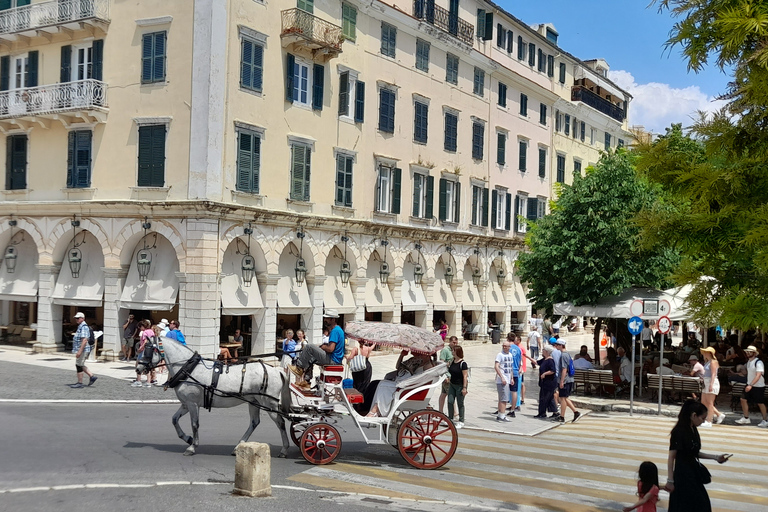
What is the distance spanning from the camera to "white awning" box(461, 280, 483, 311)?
41594 mm

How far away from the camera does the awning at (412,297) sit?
36.7m

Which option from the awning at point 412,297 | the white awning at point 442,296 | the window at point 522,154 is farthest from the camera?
the window at point 522,154

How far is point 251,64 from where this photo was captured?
91.2 feet

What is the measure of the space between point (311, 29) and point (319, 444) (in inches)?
827

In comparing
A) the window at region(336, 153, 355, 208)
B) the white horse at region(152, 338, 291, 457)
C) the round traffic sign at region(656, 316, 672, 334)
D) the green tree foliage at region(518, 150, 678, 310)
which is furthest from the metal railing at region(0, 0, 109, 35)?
the round traffic sign at region(656, 316, 672, 334)

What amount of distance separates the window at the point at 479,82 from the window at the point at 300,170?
14649 millimetres

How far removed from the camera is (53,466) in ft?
37.4

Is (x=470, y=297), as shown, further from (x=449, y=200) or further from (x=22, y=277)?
(x=22, y=277)

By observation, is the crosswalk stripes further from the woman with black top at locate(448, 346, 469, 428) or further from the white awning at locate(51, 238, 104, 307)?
the white awning at locate(51, 238, 104, 307)

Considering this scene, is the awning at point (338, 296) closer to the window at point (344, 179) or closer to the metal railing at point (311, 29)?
the window at point (344, 179)

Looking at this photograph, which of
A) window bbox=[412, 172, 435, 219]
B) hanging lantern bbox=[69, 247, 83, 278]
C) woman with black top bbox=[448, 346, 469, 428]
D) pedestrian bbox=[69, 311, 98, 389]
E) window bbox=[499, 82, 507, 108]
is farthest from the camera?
window bbox=[499, 82, 507, 108]

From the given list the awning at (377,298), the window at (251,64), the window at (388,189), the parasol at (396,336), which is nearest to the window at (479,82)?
the window at (388,189)

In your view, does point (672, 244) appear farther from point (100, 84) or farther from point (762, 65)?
point (100, 84)

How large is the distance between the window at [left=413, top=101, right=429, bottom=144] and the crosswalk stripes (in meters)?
22.6
